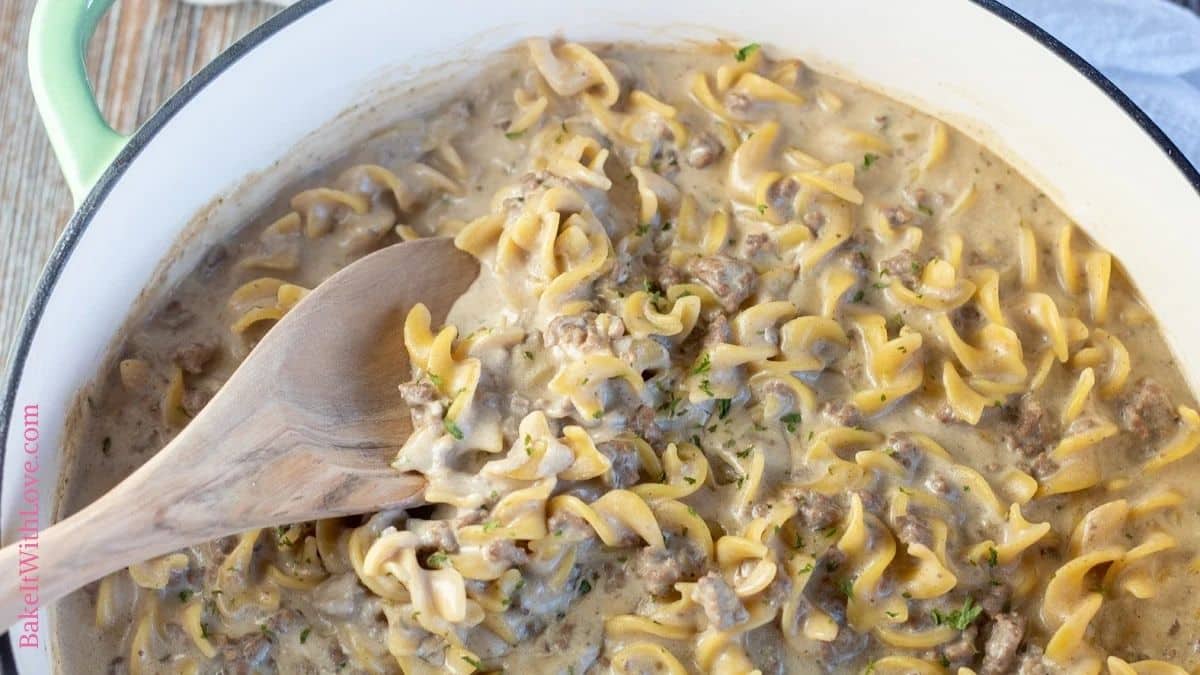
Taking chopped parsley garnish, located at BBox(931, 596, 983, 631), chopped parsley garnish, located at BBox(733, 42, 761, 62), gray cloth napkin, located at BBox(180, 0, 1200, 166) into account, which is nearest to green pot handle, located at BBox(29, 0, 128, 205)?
gray cloth napkin, located at BBox(180, 0, 1200, 166)

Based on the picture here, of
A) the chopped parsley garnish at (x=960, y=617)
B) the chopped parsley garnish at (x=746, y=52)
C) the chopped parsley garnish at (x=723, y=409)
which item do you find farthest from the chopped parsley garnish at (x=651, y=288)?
the chopped parsley garnish at (x=960, y=617)

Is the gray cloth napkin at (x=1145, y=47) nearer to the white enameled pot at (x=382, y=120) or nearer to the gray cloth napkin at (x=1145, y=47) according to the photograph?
the gray cloth napkin at (x=1145, y=47)

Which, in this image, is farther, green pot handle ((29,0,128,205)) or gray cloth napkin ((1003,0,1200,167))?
gray cloth napkin ((1003,0,1200,167))

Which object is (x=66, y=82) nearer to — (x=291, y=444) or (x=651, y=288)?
(x=291, y=444)

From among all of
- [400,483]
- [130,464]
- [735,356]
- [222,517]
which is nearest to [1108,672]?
[735,356]

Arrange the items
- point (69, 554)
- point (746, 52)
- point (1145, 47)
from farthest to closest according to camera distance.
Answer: point (1145, 47) < point (746, 52) < point (69, 554)

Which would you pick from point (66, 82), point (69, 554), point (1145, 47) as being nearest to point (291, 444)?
point (69, 554)

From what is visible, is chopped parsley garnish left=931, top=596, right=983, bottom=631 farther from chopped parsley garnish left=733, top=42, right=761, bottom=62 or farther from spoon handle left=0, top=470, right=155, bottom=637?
spoon handle left=0, top=470, right=155, bottom=637

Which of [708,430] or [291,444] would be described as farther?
[708,430]
